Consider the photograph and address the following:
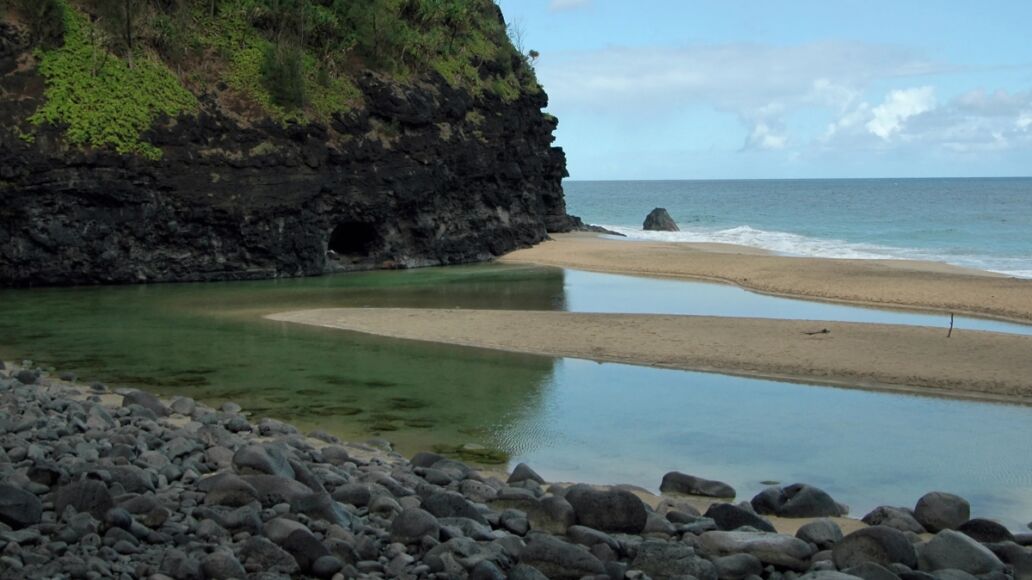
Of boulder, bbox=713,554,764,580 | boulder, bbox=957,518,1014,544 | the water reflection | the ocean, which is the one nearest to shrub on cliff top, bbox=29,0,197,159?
the water reflection

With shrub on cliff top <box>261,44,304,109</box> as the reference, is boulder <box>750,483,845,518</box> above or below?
below

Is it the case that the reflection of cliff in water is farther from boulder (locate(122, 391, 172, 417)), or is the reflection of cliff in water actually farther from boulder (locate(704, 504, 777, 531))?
boulder (locate(704, 504, 777, 531))

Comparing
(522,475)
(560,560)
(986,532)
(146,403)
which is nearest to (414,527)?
(560,560)

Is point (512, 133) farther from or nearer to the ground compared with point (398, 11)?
nearer to the ground

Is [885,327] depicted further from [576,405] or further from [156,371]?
[156,371]

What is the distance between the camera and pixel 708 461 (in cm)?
1202

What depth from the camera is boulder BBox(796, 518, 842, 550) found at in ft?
26.0

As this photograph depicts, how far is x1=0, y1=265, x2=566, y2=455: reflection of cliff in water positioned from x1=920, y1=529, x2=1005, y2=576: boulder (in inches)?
242

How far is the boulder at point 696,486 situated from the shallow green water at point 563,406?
57 centimetres

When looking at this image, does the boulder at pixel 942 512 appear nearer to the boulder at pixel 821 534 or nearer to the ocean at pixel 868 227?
the boulder at pixel 821 534

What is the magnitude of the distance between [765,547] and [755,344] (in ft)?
41.0

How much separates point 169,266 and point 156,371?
16.3 meters

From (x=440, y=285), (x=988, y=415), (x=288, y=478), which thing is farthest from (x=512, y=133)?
(x=288, y=478)

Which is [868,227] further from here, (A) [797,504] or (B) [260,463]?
(B) [260,463]
